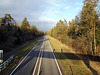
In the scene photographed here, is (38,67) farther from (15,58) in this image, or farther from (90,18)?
(90,18)

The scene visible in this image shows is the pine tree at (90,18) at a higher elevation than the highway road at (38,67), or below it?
higher

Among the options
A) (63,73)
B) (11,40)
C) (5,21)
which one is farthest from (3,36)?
(63,73)

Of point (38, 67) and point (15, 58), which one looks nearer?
point (38, 67)

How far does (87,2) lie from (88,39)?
6.83m

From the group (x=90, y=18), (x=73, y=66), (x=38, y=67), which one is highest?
(x=90, y=18)

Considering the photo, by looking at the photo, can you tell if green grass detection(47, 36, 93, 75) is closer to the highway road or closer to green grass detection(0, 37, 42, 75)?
the highway road

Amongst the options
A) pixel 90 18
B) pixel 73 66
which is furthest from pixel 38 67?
pixel 90 18

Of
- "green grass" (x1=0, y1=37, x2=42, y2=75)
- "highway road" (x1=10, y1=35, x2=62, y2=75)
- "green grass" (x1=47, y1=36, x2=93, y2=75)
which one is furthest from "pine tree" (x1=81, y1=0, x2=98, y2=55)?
"green grass" (x1=0, y1=37, x2=42, y2=75)

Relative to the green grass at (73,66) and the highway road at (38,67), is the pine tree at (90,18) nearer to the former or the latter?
the green grass at (73,66)

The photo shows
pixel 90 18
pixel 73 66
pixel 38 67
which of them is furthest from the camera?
pixel 90 18

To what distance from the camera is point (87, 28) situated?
49.2 ft

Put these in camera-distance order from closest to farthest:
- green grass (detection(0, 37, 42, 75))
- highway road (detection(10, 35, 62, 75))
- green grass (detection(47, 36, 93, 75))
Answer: highway road (detection(10, 35, 62, 75)), green grass (detection(47, 36, 93, 75)), green grass (detection(0, 37, 42, 75))

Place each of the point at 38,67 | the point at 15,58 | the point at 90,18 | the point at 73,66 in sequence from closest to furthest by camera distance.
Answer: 1. the point at 38,67
2. the point at 73,66
3. the point at 90,18
4. the point at 15,58

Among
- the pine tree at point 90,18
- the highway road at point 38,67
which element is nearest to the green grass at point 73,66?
the highway road at point 38,67
